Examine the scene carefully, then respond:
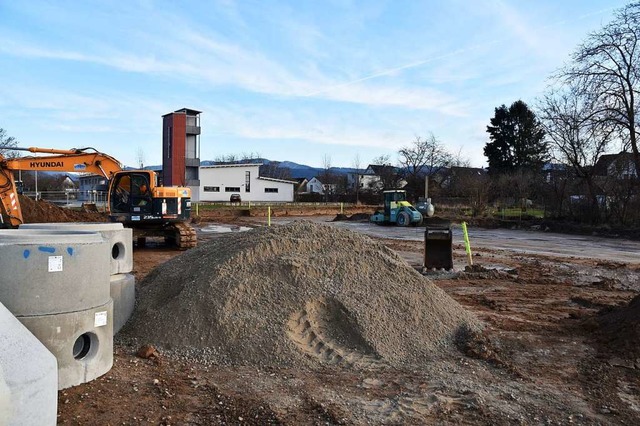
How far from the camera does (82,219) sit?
2473 centimetres

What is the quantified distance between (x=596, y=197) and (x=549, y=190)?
3.95 meters

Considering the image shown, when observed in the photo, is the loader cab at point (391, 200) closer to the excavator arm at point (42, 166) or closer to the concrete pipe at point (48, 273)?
the excavator arm at point (42, 166)

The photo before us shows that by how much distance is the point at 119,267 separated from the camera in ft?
22.9

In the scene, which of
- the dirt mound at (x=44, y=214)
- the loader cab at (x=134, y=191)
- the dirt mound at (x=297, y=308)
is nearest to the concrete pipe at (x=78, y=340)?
the dirt mound at (x=297, y=308)

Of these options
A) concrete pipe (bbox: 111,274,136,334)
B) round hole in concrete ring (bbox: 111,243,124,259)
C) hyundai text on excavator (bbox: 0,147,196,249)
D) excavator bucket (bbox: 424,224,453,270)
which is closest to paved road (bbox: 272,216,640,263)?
excavator bucket (bbox: 424,224,453,270)

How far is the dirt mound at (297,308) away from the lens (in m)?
6.24

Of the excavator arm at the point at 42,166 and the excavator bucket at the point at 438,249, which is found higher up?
the excavator arm at the point at 42,166

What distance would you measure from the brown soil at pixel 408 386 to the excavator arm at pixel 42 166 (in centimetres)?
945

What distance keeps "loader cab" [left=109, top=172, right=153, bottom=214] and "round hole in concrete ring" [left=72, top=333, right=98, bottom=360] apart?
1204cm

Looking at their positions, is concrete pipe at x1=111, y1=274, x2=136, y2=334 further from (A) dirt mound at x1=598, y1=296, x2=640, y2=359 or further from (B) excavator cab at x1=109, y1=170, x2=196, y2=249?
(B) excavator cab at x1=109, y1=170, x2=196, y2=249

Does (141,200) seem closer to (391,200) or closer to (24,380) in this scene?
(24,380)

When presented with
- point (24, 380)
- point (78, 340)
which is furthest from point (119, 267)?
point (24, 380)

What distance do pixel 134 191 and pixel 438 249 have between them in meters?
9.42

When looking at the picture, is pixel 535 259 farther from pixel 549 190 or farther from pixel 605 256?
pixel 549 190
